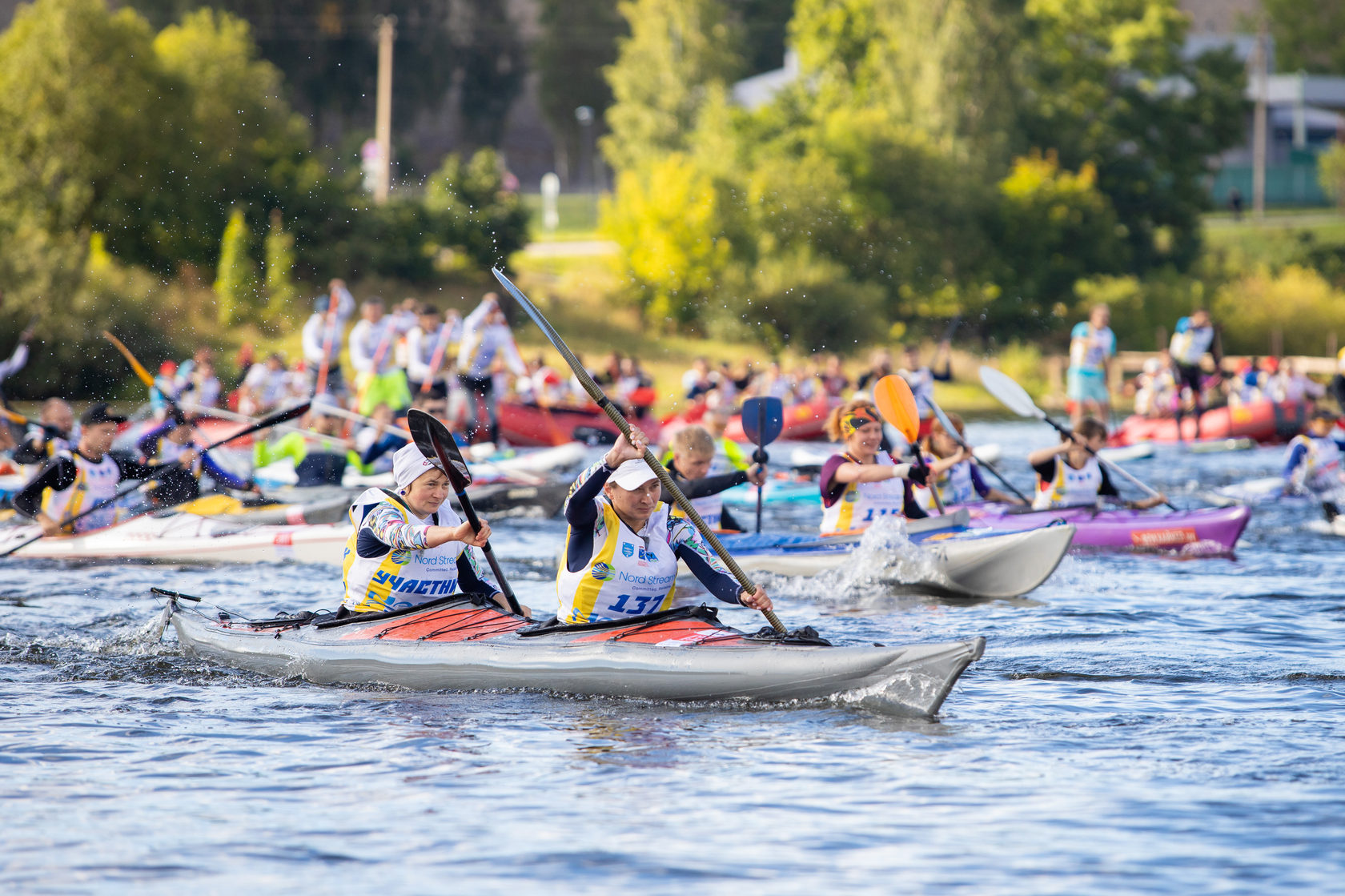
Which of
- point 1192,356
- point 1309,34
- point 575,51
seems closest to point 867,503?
point 1192,356

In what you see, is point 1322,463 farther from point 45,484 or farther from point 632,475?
point 45,484

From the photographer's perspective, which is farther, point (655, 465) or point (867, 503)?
point (867, 503)

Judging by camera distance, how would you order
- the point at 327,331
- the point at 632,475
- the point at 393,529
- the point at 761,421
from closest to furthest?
the point at 632,475 < the point at 393,529 < the point at 761,421 < the point at 327,331

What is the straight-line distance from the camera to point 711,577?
6.54 metres

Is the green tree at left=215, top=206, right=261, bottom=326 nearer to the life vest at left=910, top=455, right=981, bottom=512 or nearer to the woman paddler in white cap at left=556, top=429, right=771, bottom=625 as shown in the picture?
the life vest at left=910, top=455, right=981, bottom=512

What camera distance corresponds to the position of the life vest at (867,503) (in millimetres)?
9742

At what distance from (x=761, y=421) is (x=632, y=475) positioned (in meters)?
3.95

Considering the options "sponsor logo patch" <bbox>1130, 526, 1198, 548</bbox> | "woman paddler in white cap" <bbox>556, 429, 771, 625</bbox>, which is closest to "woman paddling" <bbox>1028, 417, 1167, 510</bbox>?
Answer: "sponsor logo patch" <bbox>1130, 526, 1198, 548</bbox>

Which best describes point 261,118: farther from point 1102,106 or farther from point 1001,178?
point 1102,106

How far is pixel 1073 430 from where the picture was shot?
11.2 m

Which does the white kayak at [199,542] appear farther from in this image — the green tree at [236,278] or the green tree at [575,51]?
the green tree at [575,51]

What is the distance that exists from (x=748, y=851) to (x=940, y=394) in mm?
28564

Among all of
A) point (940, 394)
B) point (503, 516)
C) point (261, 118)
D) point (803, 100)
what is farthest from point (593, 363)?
point (503, 516)

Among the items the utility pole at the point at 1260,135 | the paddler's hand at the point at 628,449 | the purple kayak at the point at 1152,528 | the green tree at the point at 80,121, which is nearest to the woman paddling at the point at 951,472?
the purple kayak at the point at 1152,528
